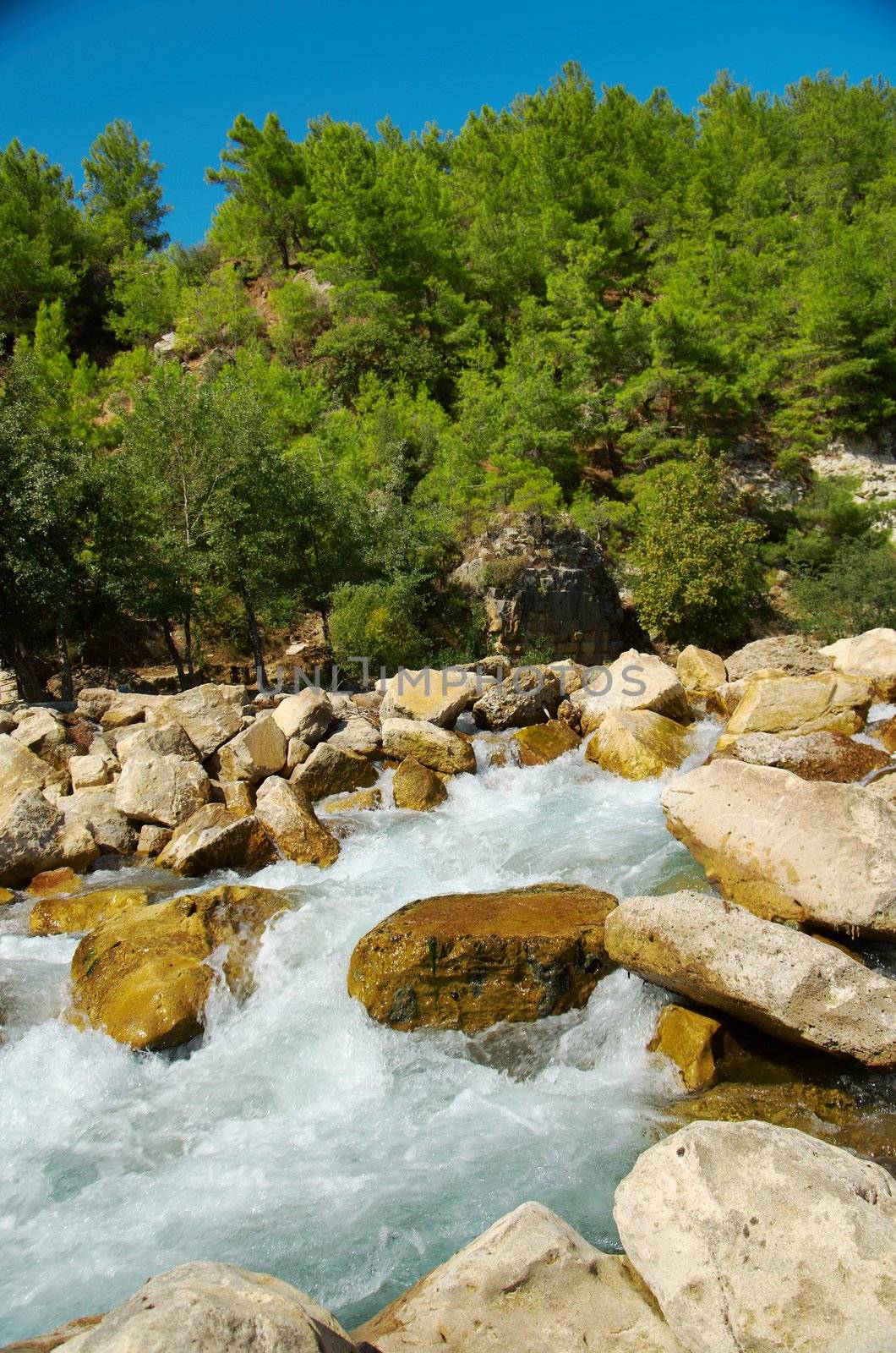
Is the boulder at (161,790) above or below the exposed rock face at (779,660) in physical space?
below

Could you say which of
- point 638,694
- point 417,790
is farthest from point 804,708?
point 417,790

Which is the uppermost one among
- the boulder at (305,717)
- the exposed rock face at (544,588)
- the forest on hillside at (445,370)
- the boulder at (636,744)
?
the forest on hillside at (445,370)

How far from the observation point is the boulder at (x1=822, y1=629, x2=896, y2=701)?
1309cm

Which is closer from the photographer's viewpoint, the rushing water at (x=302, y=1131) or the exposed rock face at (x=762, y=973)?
the rushing water at (x=302, y=1131)

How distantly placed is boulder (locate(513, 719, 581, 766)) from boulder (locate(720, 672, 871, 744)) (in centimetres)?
248

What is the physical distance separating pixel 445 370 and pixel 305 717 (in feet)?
66.6

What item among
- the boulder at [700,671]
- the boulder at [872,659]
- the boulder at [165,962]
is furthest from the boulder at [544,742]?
the boulder at [165,962]

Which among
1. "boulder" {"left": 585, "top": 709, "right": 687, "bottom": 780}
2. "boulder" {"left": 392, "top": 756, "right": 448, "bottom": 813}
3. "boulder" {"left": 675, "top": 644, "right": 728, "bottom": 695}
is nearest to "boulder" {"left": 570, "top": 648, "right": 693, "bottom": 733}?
"boulder" {"left": 585, "top": 709, "right": 687, "bottom": 780}

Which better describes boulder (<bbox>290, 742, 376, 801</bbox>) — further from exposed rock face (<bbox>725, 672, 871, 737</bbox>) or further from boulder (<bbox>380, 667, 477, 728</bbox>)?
exposed rock face (<bbox>725, 672, 871, 737</bbox>)

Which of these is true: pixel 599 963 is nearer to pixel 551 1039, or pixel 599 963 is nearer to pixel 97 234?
pixel 551 1039

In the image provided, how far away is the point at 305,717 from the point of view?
11.9m

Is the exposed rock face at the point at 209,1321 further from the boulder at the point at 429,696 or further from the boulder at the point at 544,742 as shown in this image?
the boulder at the point at 429,696

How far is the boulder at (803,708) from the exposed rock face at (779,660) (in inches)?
79.3

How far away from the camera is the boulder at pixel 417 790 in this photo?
Answer: 11016mm
